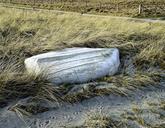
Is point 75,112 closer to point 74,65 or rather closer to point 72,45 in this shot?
point 74,65

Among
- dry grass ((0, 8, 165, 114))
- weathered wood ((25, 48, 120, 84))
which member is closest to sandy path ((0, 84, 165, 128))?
dry grass ((0, 8, 165, 114))

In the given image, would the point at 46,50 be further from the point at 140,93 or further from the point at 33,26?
the point at 33,26

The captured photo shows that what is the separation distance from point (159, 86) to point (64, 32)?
2723mm

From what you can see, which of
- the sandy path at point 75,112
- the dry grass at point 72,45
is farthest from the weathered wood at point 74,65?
the sandy path at point 75,112

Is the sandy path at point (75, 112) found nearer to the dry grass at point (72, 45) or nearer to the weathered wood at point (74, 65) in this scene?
the dry grass at point (72, 45)

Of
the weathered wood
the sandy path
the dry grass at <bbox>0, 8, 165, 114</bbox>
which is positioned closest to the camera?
the sandy path

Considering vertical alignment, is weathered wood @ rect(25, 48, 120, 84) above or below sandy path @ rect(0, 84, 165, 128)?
above

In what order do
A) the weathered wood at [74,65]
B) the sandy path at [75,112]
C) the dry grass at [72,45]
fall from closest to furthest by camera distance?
the sandy path at [75,112], the dry grass at [72,45], the weathered wood at [74,65]

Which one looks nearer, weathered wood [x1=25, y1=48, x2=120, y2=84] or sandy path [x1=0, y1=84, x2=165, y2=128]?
sandy path [x1=0, y1=84, x2=165, y2=128]

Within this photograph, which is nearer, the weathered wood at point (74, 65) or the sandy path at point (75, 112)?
the sandy path at point (75, 112)

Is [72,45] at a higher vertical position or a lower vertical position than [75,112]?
higher

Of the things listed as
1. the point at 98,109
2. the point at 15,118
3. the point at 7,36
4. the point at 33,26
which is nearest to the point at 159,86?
the point at 98,109

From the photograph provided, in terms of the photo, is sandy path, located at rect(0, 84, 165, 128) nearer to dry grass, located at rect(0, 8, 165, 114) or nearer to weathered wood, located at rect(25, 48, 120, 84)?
dry grass, located at rect(0, 8, 165, 114)

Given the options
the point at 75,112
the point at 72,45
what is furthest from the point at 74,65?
the point at 72,45
